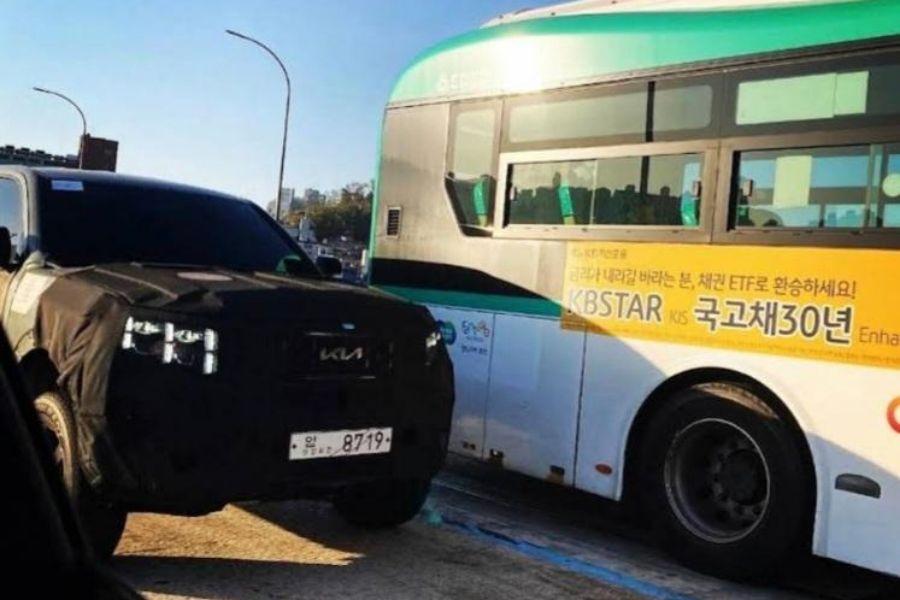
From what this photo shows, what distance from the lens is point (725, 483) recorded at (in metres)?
5.40

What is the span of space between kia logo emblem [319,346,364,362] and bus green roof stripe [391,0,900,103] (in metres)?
2.60

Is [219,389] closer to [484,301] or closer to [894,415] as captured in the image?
[484,301]

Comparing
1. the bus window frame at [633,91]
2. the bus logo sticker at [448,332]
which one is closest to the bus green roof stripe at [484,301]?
the bus logo sticker at [448,332]

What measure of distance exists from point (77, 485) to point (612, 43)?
3.99 m

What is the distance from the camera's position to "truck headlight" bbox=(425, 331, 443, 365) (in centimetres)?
494

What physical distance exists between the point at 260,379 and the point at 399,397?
0.77 m

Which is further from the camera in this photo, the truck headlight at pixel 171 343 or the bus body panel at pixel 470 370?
the bus body panel at pixel 470 370

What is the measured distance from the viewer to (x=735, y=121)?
17.9 feet

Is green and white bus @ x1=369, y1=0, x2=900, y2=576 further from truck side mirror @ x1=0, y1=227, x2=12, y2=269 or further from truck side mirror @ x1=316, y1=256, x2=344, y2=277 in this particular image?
truck side mirror @ x1=0, y1=227, x2=12, y2=269

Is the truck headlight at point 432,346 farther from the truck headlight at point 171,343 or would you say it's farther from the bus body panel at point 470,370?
the bus body panel at point 470,370

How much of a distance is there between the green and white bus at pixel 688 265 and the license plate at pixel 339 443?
169 centimetres

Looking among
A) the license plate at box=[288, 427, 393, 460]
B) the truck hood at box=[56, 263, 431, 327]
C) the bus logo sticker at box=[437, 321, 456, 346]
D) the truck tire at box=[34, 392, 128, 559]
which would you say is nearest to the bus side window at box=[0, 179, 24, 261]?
the truck hood at box=[56, 263, 431, 327]

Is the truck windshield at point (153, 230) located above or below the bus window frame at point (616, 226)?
below

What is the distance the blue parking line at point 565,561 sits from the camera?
492 centimetres
